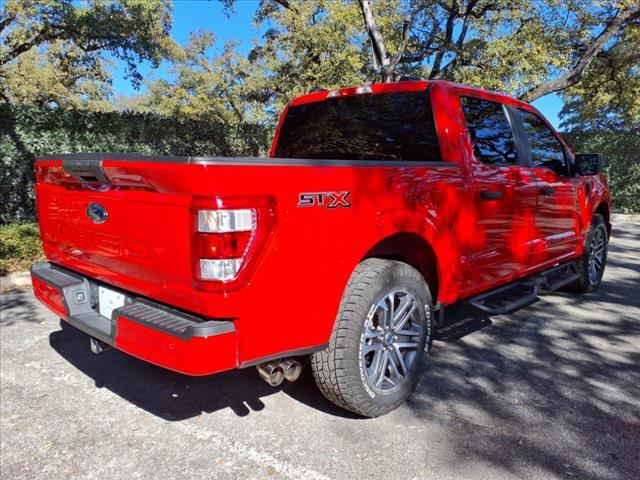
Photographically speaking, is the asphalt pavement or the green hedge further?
the green hedge

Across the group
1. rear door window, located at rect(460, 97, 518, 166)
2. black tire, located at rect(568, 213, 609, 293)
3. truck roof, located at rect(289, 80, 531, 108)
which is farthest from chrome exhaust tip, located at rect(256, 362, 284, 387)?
black tire, located at rect(568, 213, 609, 293)

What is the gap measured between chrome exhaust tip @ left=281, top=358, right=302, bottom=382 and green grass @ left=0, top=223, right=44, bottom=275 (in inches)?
189

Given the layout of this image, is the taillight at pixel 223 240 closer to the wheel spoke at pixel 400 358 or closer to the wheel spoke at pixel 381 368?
the wheel spoke at pixel 381 368

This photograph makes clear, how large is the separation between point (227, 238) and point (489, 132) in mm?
2580

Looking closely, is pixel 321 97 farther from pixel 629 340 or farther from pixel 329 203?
pixel 629 340

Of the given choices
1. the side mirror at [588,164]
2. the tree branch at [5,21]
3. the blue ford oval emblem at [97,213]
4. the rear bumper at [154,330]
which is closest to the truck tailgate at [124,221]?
the blue ford oval emblem at [97,213]

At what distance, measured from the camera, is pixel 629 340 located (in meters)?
4.09

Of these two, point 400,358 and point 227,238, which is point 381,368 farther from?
point 227,238

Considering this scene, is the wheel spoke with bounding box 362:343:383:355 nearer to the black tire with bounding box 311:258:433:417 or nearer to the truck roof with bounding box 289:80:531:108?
the black tire with bounding box 311:258:433:417

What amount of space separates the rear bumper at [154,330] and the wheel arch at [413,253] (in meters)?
1.02

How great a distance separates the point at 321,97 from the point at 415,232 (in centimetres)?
172

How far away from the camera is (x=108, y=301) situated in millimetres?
2664

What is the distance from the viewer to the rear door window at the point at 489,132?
356 centimetres

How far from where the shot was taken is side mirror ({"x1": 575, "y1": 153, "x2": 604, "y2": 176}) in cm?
454
